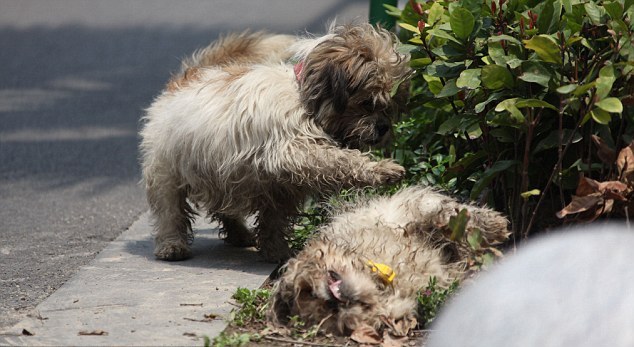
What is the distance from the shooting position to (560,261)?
3053 mm

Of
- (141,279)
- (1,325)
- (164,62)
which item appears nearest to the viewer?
(1,325)

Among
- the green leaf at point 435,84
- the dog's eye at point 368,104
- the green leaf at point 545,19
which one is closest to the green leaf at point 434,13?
the green leaf at point 435,84

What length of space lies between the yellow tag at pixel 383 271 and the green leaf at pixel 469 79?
1.04m

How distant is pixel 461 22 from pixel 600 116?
0.87 metres

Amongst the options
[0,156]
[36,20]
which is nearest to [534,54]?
[0,156]

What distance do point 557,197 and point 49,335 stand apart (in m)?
2.66

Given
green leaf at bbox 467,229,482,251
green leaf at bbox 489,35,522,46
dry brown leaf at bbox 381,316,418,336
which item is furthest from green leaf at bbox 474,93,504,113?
dry brown leaf at bbox 381,316,418,336

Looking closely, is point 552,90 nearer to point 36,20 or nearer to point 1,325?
point 1,325

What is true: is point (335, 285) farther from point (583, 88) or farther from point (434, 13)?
point (434, 13)

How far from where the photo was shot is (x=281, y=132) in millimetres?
5145

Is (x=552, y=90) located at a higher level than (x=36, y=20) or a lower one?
higher

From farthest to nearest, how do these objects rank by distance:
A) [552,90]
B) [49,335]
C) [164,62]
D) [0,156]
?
[164,62], [0,156], [552,90], [49,335]

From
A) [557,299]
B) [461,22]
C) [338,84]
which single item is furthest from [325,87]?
[557,299]

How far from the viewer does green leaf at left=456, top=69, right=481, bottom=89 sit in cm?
468
